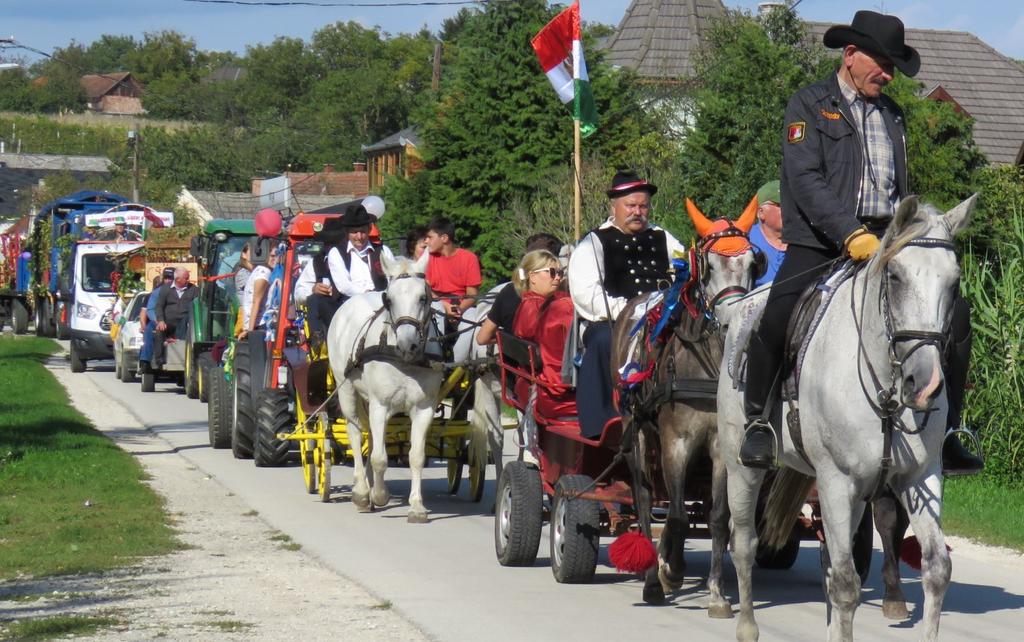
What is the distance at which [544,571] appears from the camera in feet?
A: 35.7

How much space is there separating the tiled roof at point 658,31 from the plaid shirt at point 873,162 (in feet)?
184

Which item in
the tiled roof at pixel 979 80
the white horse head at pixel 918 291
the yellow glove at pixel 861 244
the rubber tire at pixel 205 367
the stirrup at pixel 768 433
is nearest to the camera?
the white horse head at pixel 918 291

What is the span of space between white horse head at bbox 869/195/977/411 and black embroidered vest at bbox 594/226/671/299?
3582 millimetres

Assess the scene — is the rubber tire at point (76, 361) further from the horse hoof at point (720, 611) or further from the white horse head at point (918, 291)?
the white horse head at point (918, 291)

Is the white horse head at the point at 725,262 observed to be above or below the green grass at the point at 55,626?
above

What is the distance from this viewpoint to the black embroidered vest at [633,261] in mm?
10297

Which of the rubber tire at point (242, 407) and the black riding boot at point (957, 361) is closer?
the black riding boot at point (957, 361)

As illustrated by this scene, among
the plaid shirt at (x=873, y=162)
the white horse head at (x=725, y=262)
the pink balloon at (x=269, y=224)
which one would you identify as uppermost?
the pink balloon at (x=269, y=224)

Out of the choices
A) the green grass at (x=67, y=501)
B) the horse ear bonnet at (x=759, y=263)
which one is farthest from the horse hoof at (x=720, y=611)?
the green grass at (x=67, y=501)

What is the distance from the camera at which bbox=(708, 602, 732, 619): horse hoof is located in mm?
9188

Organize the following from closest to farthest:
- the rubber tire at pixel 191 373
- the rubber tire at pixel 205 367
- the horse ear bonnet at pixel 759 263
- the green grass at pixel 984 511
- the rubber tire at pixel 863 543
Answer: the horse ear bonnet at pixel 759 263 < the rubber tire at pixel 863 543 < the green grass at pixel 984 511 < the rubber tire at pixel 205 367 < the rubber tire at pixel 191 373

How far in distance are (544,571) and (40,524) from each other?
13.9ft

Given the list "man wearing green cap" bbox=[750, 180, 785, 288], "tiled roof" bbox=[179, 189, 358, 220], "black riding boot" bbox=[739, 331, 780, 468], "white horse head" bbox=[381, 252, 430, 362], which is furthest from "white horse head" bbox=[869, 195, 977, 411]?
"tiled roof" bbox=[179, 189, 358, 220]

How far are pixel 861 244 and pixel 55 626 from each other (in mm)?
4503
